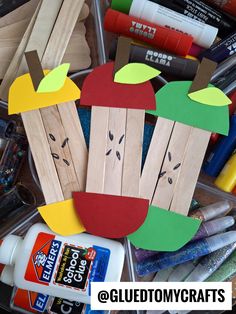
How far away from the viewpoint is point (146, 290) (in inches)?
24.7

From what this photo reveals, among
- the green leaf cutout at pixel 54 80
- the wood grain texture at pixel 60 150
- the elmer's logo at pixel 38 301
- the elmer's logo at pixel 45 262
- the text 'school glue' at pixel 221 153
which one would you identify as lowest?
the elmer's logo at pixel 38 301

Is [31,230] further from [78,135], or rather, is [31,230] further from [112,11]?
[112,11]

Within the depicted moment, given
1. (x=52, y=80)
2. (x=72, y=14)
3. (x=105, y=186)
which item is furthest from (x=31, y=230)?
(x=72, y=14)

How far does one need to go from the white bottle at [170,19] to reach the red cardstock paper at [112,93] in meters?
0.11

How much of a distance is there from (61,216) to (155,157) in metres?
0.17

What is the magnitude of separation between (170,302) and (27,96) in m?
0.41

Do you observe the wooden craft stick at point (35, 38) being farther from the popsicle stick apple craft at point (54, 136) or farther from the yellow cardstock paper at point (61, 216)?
the yellow cardstock paper at point (61, 216)

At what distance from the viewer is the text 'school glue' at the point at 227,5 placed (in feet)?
2.18

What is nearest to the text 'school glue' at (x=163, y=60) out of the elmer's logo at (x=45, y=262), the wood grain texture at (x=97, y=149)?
the wood grain texture at (x=97, y=149)

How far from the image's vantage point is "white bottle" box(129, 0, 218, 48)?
25.0 inches

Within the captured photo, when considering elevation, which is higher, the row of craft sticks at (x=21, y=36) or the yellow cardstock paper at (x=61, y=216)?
the row of craft sticks at (x=21, y=36)

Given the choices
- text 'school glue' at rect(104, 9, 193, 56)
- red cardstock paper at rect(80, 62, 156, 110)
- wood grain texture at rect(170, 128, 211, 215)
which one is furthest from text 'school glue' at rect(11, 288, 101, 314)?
text 'school glue' at rect(104, 9, 193, 56)

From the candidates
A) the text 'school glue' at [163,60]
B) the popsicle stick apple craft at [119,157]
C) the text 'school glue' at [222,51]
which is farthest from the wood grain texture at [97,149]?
the text 'school glue' at [222,51]

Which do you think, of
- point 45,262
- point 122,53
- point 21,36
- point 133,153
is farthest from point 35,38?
point 45,262
